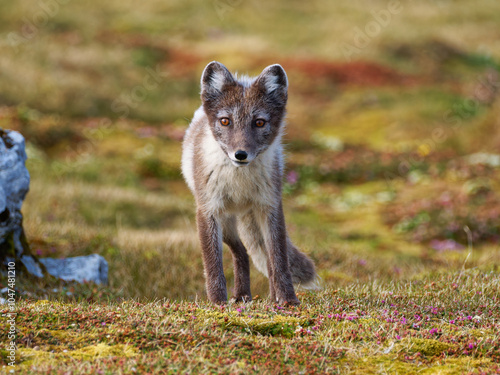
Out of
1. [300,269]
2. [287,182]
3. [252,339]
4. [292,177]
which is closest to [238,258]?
[300,269]

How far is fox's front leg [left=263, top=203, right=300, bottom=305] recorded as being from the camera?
5543 millimetres

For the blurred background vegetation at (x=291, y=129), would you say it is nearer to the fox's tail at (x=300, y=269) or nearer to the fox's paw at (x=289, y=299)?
the fox's tail at (x=300, y=269)

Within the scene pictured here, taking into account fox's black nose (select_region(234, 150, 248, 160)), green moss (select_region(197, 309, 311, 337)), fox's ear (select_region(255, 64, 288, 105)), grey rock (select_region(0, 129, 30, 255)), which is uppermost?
fox's ear (select_region(255, 64, 288, 105))

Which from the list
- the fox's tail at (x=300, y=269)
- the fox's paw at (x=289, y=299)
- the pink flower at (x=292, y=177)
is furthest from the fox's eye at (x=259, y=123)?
the pink flower at (x=292, y=177)

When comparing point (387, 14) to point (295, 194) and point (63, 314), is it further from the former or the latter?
point (63, 314)

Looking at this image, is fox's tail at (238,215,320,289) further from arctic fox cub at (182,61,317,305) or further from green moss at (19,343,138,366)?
green moss at (19,343,138,366)

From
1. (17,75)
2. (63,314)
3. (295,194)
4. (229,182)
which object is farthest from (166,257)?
(17,75)

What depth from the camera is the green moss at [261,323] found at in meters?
4.31

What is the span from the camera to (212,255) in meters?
5.65

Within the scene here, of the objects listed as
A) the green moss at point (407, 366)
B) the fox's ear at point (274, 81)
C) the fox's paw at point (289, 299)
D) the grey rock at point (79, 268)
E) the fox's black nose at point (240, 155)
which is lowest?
the grey rock at point (79, 268)

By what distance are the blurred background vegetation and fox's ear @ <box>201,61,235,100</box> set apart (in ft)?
5.54

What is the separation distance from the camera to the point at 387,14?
41.2 m

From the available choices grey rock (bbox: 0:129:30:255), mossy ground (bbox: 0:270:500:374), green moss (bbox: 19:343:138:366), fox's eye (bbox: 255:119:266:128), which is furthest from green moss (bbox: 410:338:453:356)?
grey rock (bbox: 0:129:30:255)

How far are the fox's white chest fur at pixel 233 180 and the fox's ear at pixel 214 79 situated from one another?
0.43 meters
